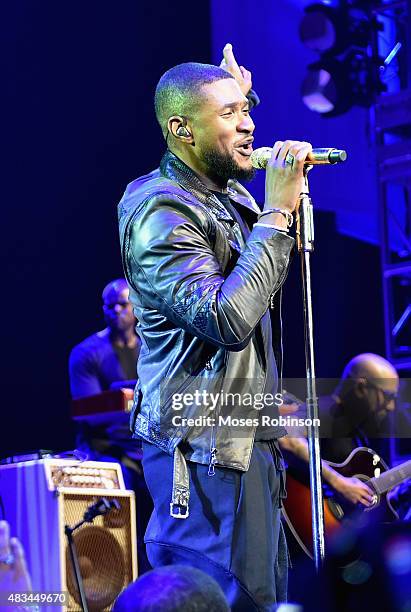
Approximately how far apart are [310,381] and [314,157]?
1.61ft

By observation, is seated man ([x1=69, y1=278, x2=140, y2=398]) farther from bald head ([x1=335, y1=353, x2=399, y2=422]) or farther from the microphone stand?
the microphone stand

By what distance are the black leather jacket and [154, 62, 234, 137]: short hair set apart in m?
0.18

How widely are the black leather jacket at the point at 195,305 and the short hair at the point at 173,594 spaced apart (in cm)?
88

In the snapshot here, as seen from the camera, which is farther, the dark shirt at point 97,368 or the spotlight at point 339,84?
the spotlight at point 339,84

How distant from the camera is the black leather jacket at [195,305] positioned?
2.22m

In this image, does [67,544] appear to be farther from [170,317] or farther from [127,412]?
[170,317]

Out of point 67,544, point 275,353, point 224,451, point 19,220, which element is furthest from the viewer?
point 19,220

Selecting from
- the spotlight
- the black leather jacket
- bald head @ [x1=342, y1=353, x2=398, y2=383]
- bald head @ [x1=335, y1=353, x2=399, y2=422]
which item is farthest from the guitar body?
the black leather jacket

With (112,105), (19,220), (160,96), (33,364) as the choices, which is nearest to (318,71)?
(112,105)

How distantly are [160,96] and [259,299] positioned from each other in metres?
0.65

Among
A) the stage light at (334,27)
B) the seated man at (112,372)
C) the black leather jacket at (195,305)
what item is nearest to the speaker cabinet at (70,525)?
the seated man at (112,372)

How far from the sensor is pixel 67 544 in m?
4.28

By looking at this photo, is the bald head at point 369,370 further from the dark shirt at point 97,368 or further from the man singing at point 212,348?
the man singing at point 212,348

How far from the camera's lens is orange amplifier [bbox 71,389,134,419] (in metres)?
5.38
